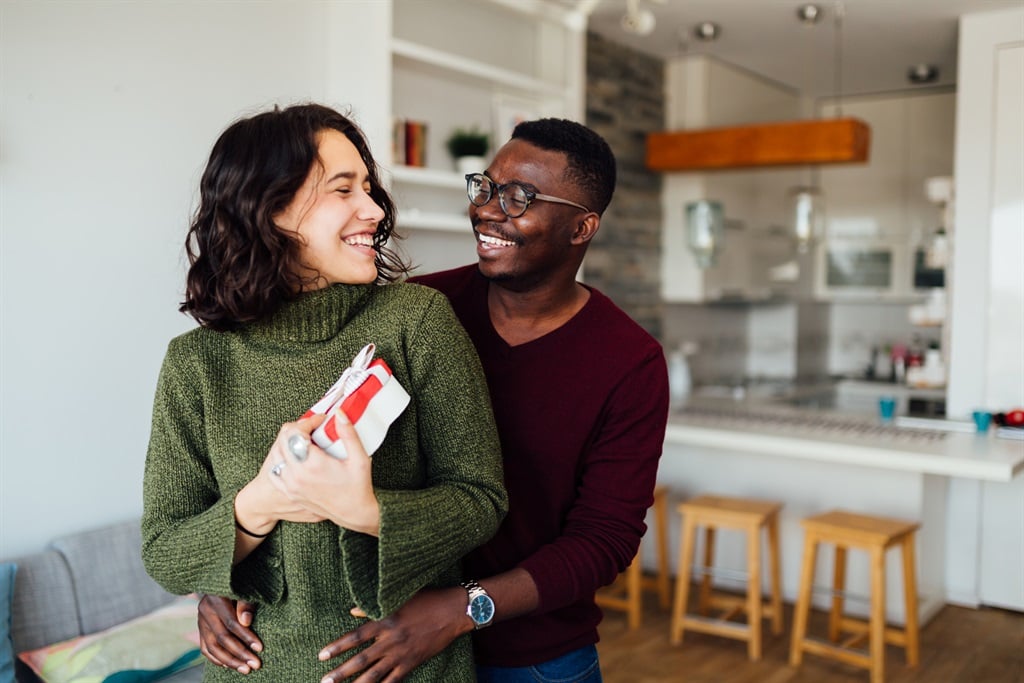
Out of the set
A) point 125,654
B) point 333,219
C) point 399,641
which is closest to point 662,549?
point 125,654

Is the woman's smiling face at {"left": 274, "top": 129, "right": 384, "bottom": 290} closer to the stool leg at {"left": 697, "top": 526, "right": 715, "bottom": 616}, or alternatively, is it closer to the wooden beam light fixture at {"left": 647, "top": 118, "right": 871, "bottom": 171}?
the stool leg at {"left": 697, "top": 526, "right": 715, "bottom": 616}

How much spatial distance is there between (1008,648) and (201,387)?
373 cm

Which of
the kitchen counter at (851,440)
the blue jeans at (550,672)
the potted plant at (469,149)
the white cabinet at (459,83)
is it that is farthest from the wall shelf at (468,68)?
the blue jeans at (550,672)

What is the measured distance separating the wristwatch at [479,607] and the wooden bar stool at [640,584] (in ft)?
8.98

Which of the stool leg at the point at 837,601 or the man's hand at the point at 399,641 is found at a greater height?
the man's hand at the point at 399,641

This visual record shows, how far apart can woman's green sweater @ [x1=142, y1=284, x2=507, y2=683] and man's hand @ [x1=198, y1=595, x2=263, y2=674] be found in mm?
16

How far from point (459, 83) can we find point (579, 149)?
8.60 ft

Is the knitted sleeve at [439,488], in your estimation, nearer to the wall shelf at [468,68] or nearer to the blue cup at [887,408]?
the wall shelf at [468,68]

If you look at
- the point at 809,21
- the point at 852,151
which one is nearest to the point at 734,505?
the point at 852,151

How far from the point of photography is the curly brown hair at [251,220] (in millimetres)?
1265

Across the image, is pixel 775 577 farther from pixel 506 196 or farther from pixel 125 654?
pixel 506 196

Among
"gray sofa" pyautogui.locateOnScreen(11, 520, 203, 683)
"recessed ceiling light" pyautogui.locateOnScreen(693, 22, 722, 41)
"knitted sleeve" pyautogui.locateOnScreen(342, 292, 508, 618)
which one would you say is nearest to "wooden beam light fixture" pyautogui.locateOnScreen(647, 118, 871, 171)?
"recessed ceiling light" pyautogui.locateOnScreen(693, 22, 722, 41)

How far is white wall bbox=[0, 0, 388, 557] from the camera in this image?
254 cm

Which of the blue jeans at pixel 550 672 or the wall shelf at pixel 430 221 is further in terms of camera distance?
the wall shelf at pixel 430 221
